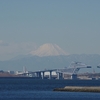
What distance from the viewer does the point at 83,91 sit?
3391 inches

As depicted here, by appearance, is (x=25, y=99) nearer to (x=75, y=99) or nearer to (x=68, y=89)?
(x=75, y=99)

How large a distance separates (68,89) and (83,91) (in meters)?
3.49

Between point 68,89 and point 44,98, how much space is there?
19.5m

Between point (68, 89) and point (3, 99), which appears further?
point (68, 89)

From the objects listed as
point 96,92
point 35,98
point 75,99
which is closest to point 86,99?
point 75,99

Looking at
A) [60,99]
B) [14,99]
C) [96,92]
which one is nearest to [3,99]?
[14,99]

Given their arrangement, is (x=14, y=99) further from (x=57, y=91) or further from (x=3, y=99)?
(x=57, y=91)

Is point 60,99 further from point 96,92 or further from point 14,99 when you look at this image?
point 96,92

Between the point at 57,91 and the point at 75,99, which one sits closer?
the point at 75,99

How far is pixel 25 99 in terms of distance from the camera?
68000 millimetres

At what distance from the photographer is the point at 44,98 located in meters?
69.8

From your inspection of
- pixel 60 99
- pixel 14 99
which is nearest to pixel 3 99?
pixel 14 99

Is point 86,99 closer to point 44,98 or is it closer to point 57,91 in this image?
point 44,98

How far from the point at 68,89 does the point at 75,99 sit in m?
21.1
